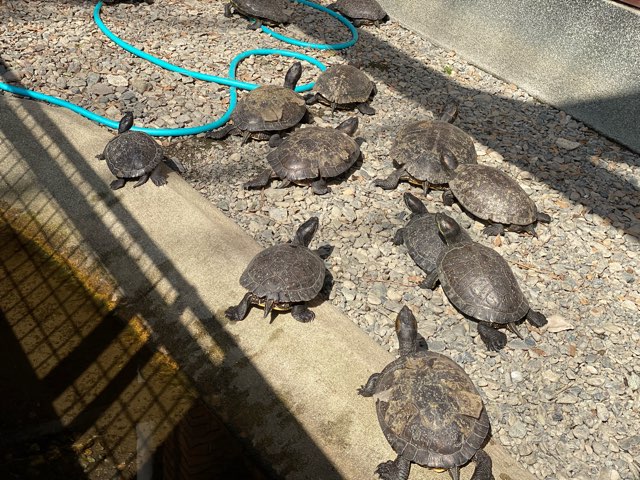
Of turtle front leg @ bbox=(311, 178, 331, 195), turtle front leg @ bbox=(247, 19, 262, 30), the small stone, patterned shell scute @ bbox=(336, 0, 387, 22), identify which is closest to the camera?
turtle front leg @ bbox=(311, 178, 331, 195)

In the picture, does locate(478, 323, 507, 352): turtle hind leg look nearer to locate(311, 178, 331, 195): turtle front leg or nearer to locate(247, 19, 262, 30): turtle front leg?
locate(311, 178, 331, 195): turtle front leg

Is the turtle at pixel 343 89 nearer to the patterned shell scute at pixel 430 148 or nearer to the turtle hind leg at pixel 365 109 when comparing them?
the turtle hind leg at pixel 365 109

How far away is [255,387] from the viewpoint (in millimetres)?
3641

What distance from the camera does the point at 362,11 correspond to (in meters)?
8.38

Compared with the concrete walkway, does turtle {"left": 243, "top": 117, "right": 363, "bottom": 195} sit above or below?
above

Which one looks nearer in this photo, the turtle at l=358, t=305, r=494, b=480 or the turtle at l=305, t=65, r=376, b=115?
the turtle at l=358, t=305, r=494, b=480

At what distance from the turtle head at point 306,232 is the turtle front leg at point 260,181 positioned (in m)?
0.84

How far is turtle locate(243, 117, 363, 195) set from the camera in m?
5.23

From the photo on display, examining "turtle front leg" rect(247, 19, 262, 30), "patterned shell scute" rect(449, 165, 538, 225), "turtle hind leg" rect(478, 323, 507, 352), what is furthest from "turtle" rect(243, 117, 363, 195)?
"turtle front leg" rect(247, 19, 262, 30)

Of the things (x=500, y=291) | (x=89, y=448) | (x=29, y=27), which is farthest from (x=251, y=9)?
(x=89, y=448)

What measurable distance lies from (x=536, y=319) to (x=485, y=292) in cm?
54

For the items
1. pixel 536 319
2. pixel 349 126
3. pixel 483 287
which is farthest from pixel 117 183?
pixel 536 319

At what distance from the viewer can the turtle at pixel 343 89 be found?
21.0 feet

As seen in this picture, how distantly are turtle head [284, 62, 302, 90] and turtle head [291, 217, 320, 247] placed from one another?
256cm
